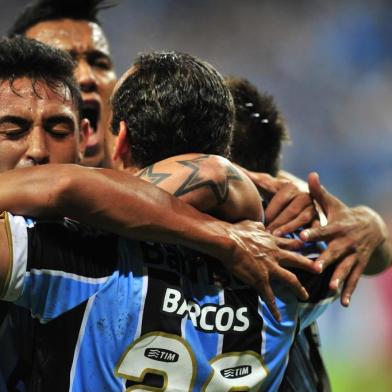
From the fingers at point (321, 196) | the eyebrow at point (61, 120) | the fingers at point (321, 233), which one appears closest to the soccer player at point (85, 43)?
the eyebrow at point (61, 120)

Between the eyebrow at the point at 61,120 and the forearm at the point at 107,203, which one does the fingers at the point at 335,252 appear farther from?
the eyebrow at the point at 61,120

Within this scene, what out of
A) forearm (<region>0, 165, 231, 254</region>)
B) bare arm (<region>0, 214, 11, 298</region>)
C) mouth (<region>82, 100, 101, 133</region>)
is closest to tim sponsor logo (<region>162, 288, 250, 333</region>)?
forearm (<region>0, 165, 231, 254</region>)

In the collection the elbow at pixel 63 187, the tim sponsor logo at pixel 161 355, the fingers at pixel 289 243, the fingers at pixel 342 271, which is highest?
the elbow at pixel 63 187

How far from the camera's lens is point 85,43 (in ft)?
9.65

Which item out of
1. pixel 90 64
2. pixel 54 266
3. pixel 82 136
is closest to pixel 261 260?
pixel 54 266

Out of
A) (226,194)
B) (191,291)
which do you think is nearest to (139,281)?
(191,291)

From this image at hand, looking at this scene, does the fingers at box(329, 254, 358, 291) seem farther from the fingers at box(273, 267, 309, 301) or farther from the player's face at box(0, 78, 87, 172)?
the player's face at box(0, 78, 87, 172)

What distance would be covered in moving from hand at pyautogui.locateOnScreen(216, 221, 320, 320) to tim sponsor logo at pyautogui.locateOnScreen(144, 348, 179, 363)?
0.21 metres

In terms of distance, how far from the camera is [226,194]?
147 cm

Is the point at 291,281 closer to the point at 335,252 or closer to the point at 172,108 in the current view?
the point at 335,252

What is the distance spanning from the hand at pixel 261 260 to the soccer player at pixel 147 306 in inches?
1.5

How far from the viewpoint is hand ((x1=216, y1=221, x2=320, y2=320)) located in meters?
1.46

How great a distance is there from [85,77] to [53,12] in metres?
0.40

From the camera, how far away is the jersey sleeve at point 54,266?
1276 mm
